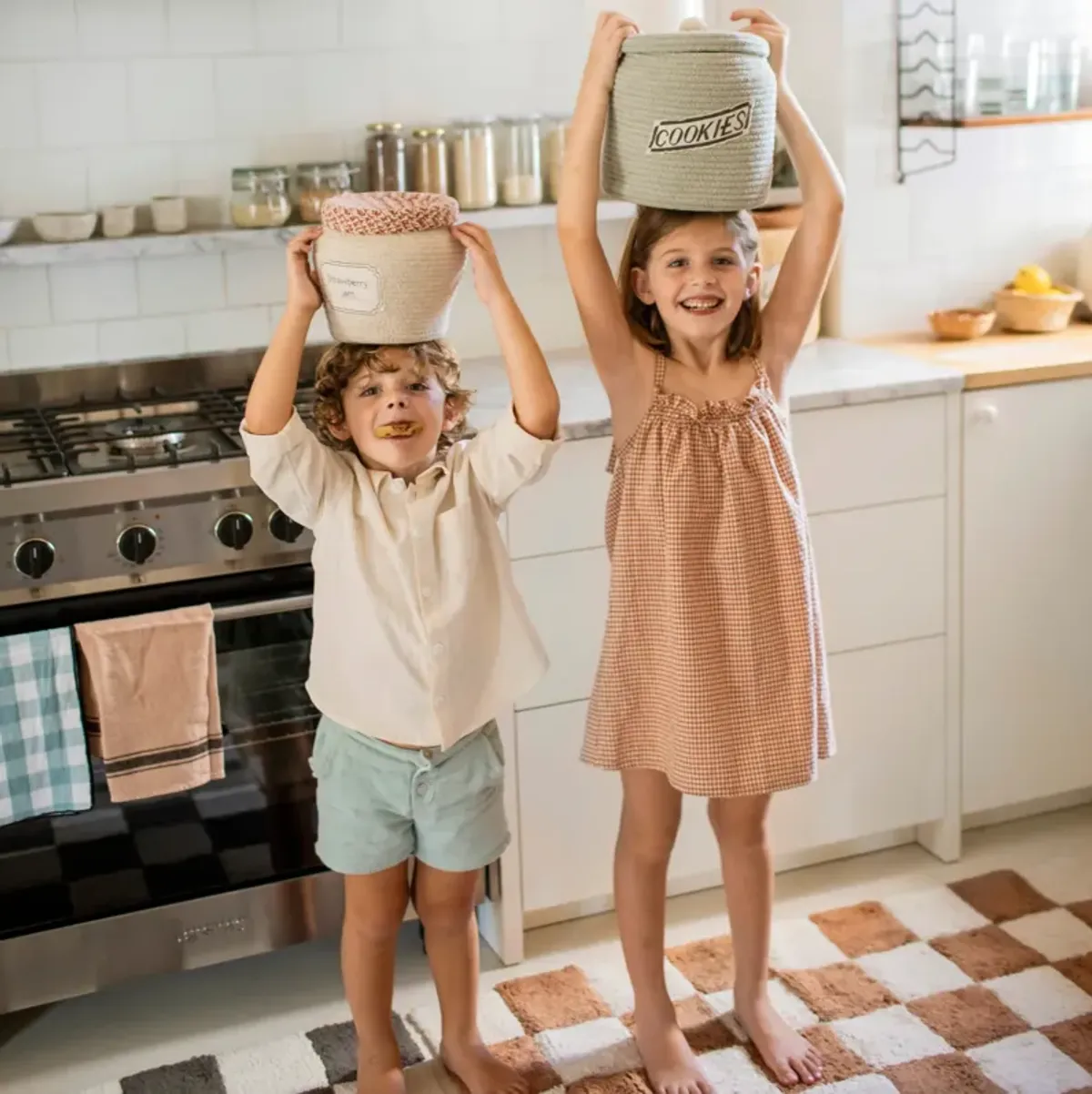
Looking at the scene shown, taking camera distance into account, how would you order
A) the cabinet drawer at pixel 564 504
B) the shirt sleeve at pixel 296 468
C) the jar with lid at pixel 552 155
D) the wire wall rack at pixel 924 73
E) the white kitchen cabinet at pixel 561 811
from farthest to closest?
the wire wall rack at pixel 924 73, the jar with lid at pixel 552 155, the white kitchen cabinet at pixel 561 811, the cabinet drawer at pixel 564 504, the shirt sleeve at pixel 296 468

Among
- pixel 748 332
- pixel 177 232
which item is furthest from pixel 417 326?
pixel 177 232

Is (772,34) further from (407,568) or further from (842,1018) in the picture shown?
(842,1018)

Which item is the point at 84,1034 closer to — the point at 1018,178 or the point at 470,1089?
the point at 470,1089

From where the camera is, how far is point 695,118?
200cm

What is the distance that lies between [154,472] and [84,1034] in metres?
0.90

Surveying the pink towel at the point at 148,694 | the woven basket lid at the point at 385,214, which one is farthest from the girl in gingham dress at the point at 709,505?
the pink towel at the point at 148,694

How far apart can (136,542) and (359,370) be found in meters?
0.51

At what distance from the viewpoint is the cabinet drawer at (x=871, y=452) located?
2.75 m

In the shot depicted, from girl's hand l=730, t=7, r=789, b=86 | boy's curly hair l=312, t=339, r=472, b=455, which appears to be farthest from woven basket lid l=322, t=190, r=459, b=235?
girl's hand l=730, t=7, r=789, b=86

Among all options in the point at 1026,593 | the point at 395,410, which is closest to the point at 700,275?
Result: the point at 395,410

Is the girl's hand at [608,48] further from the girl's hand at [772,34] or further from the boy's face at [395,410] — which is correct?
the boy's face at [395,410]

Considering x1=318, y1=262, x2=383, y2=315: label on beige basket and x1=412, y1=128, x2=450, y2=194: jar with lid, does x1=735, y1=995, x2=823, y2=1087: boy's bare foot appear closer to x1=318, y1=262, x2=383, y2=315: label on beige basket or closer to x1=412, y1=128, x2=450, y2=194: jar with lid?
x1=318, y1=262, x2=383, y2=315: label on beige basket

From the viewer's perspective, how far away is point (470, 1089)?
2363 millimetres

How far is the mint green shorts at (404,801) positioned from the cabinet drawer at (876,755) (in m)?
0.86
